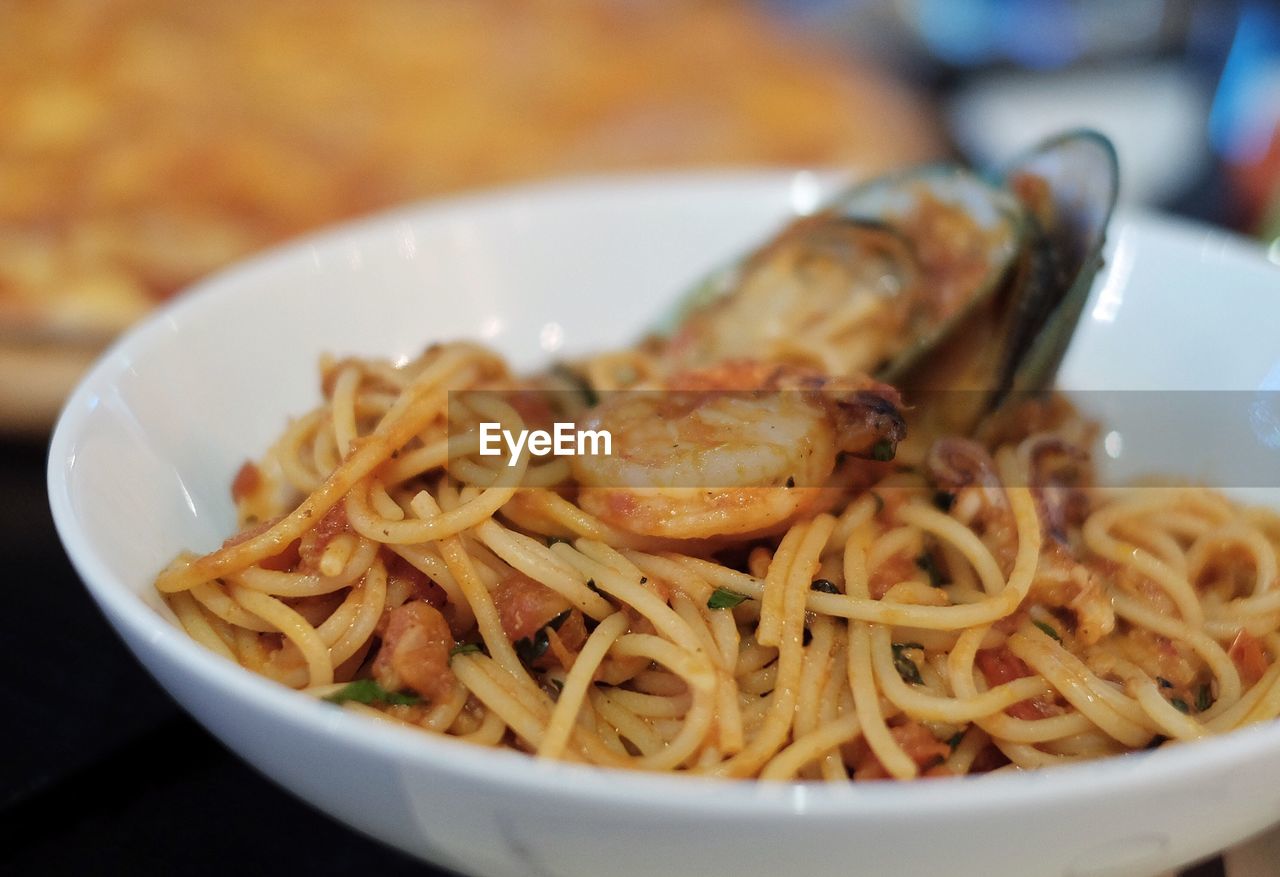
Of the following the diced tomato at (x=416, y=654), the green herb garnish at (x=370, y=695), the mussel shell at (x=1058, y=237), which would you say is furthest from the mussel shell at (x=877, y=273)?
the green herb garnish at (x=370, y=695)

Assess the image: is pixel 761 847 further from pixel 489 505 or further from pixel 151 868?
pixel 151 868

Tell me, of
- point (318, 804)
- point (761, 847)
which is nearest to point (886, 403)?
point (761, 847)

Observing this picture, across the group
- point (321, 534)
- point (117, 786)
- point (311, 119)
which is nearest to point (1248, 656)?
point (321, 534)

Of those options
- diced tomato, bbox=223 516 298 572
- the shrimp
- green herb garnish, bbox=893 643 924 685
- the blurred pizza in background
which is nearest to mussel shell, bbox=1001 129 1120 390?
the shrimp

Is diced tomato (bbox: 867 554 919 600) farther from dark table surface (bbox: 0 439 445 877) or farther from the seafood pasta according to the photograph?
dark table surface (bbox: 0 439 445 877)

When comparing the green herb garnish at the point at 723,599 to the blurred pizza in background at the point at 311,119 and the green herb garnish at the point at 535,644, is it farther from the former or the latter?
the blurred pizza in background at the point at 311,119
